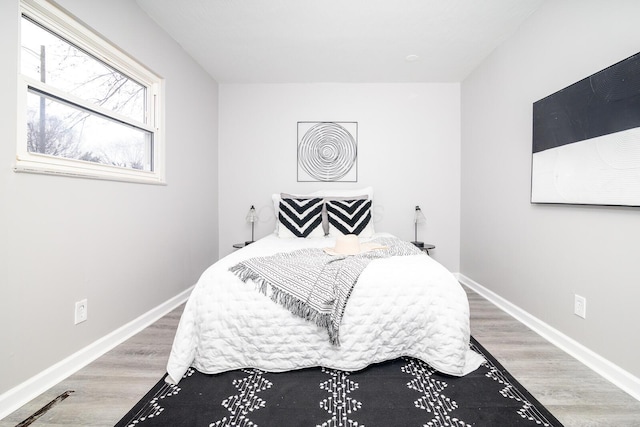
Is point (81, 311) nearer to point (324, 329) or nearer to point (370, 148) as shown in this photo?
point (324, 329)

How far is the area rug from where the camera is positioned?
121 cm

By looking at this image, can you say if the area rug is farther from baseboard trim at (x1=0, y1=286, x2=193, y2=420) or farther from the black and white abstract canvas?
the black and white abstract canvas

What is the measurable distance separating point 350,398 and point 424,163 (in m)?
2.81

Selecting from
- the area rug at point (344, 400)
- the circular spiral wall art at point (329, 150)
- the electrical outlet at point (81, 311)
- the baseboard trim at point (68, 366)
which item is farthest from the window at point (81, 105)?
the circular spiral wall art at point (329, 150)

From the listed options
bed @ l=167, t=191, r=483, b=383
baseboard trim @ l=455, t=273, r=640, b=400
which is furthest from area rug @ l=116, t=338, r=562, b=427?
baseboard trim @ l=455, t=273, r=640, b=400

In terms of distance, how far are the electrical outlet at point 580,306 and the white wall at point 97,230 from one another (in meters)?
3.01

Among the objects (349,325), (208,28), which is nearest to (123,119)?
(208,28)

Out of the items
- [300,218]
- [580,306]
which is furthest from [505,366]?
[300,218]

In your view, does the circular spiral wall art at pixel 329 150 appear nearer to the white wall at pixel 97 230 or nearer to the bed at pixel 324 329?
the white wall at pixel 97 230

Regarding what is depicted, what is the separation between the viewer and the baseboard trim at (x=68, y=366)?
1279 mm

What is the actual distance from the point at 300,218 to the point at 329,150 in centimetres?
105

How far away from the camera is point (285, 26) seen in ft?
7.50

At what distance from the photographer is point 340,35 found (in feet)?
7.86

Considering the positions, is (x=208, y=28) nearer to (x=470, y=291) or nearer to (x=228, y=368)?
(x=228, y=368)
